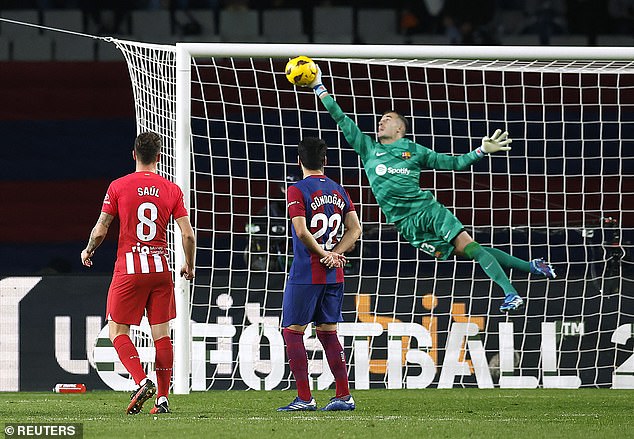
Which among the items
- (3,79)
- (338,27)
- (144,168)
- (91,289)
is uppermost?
(338,27)

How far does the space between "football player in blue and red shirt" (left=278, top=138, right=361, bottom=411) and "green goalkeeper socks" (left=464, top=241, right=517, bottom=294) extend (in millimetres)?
1780

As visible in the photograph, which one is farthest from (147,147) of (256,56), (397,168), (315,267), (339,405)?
(397,168)

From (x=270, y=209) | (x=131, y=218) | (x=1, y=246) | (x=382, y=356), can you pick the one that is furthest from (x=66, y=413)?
(x=1, y=246)

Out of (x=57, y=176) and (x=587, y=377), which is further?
(x=57, y=176)

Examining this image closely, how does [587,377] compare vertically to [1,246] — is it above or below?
below

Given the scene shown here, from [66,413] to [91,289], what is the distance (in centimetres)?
252

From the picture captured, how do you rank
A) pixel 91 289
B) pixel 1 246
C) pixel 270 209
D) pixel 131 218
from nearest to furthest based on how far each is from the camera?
pixel 131 218 → pixel 91 289 → pixel 270 209 → pixel 1 246

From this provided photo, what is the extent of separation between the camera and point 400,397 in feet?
28.4

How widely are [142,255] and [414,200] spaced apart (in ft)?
8.51

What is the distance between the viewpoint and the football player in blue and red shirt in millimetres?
7023

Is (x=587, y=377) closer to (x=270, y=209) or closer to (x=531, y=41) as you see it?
(x=270, y=209)

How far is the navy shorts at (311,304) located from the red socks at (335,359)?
111mm

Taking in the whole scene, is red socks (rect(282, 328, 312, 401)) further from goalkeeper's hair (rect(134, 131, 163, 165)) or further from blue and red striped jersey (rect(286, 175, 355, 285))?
goalkeeper's hair (rect(134, 131, 163, 165))

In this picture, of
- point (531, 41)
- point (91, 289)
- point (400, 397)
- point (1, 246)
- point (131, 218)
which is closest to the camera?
point (131, 218)
